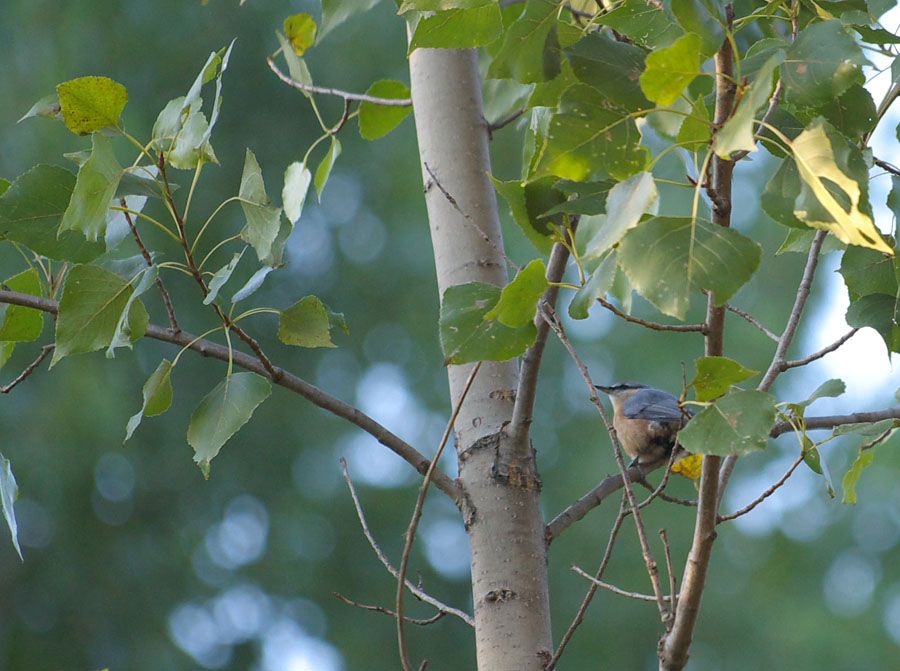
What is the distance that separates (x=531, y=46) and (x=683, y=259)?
0.91ft

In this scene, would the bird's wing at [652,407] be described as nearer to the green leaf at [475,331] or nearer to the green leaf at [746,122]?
the green leaf at [475,331]

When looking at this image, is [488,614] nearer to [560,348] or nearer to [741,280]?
[741,280]

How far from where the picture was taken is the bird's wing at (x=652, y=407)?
2699 millimetres

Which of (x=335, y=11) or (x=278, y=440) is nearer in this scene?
(x=335, y=11)

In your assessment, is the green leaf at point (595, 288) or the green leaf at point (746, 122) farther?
the green leaf at point (595, 288)

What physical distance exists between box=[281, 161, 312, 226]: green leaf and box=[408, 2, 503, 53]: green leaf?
1.12ft

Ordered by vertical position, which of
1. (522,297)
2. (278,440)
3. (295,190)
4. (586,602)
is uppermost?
(278,440)

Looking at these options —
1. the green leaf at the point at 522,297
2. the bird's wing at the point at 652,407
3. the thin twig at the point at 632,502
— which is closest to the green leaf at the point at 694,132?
the green leaf at the point at 522,297

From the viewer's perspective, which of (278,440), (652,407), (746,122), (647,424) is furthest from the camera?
(278,440)

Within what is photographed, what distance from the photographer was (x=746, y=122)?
0.64m

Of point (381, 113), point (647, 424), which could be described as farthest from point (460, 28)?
point (647, 424)

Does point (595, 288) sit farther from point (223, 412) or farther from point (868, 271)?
point (223, 412)

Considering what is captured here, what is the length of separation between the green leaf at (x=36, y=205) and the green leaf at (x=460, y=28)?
0.40m

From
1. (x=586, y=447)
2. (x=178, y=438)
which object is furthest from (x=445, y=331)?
(x=586, y=447)
